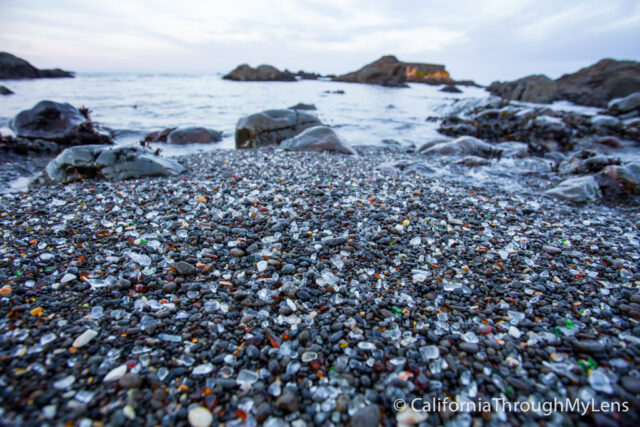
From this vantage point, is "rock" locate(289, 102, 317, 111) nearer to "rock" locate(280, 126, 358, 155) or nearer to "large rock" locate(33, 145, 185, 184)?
"rock" locate(280, 126, 358, 155)

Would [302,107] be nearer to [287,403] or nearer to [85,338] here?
[85,338]

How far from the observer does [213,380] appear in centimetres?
229

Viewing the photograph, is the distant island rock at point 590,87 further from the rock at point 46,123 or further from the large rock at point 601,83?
the rock at point 46,123

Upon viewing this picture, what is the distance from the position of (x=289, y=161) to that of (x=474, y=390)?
7.43 metres

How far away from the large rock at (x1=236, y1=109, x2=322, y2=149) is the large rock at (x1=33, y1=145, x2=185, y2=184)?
5.74 metres

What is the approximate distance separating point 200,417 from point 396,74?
9211 centimetres

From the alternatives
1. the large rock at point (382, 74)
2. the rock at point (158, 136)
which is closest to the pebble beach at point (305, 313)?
the rock at point (158, 136)

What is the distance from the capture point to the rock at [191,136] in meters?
14.2

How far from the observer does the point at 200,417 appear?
204cm

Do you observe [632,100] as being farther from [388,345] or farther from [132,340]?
[132,340]

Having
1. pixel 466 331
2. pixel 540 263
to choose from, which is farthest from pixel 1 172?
pixel 540 263

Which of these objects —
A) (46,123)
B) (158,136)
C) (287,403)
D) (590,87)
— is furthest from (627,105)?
(46,123)

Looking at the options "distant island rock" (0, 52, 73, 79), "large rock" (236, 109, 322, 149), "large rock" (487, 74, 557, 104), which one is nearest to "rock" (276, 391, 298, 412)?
"large rock" (236, 109, 322, 149)

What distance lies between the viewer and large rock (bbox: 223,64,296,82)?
259ft
